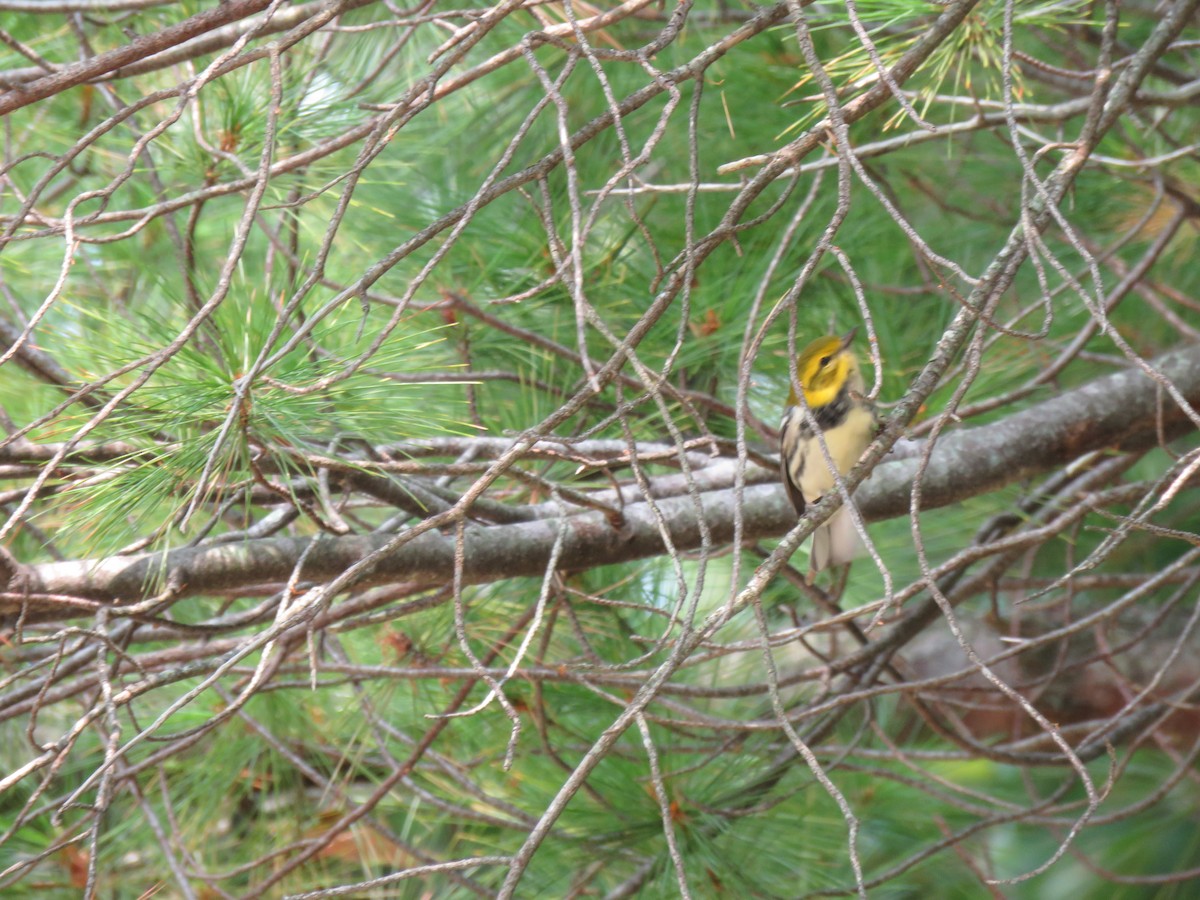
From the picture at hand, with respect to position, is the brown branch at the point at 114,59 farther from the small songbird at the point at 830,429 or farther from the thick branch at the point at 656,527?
the small songbird at the point at 830,429

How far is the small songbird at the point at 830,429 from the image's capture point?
146 cm

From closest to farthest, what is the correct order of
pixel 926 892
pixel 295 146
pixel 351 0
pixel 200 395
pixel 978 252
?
1. pixel 351 0
2. pixel 200 395
3. pixel 295 146
4. pixel 978 252
5. pixel 926 892

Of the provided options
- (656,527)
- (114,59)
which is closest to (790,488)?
(656,527)

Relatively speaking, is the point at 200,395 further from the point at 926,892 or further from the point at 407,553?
the point at 926,892

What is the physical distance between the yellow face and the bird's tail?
6.1 inches

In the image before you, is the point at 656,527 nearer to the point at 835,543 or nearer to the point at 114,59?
the point at 835,543

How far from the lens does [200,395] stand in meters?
0.93

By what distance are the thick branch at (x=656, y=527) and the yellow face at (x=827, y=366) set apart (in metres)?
0.18

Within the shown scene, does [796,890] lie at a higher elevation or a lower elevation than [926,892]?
higher

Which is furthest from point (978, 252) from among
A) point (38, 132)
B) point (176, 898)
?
point (176, 898)

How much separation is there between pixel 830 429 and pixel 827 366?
92mm

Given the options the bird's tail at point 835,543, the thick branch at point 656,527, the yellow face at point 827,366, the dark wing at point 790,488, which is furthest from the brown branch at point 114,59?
the bird's tail at point 835,543

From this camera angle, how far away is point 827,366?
4.81 ft

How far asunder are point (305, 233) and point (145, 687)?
4.82 feet
